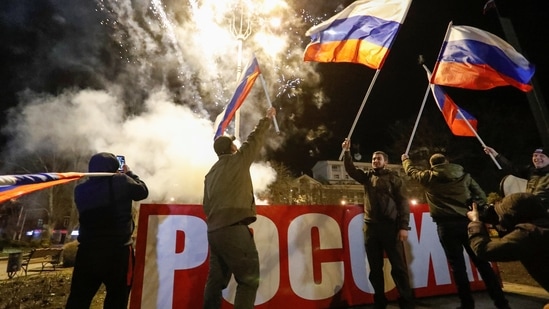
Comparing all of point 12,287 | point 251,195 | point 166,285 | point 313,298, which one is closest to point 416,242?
point 313,298

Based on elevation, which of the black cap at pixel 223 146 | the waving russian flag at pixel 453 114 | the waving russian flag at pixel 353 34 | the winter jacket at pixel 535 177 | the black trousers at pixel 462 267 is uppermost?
the waving russian flag at pixel 353 34

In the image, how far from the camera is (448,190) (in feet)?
14.7

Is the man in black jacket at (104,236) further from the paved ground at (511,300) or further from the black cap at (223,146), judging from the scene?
the paved ground at (511,300)

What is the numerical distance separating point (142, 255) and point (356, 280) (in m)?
3.02

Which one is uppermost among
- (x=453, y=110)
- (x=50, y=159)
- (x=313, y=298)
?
(x=50, y=159)

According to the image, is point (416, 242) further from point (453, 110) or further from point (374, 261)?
point (453, 110)

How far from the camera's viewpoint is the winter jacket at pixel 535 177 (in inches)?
140

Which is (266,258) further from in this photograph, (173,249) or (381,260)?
(381,260)

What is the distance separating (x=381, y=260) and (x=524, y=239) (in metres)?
1.89

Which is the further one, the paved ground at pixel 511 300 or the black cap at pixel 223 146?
the paved ground at pixel 511 300

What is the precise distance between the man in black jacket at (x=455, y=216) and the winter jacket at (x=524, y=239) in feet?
5.50

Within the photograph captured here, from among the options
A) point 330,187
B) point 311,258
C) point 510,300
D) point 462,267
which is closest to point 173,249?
point 311,258

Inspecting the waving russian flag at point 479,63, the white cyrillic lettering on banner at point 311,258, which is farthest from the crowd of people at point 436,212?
the waving russian flag at point 479,63

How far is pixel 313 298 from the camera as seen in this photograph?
4.52 meters
